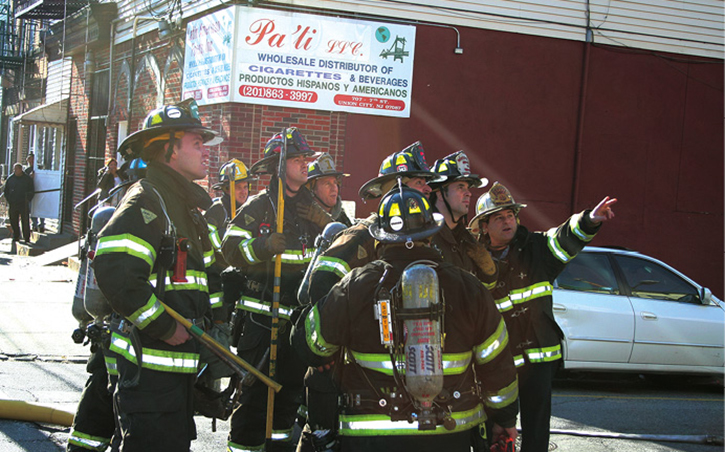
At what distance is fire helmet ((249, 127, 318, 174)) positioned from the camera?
545cm

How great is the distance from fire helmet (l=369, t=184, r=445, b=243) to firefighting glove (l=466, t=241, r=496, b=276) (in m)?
1.11

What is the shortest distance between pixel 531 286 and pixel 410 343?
207 centimetres

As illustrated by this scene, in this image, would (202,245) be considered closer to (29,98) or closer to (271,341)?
(271,341)

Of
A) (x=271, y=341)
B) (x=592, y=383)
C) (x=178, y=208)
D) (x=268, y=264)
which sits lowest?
(x=592, y=383)

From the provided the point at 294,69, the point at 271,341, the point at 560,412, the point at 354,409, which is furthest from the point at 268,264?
the point at 294,69

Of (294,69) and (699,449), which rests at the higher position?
(294,69)

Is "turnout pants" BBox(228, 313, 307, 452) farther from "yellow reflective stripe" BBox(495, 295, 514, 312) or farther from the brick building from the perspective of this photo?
the brick building

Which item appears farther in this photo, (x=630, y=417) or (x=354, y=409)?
(x=630, y=417)

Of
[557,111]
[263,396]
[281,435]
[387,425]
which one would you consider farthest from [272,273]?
[557,111]

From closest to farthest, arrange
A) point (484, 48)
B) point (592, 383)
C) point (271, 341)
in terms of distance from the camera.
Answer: point (271, 341) → point (592, 383) → point (484, 48)

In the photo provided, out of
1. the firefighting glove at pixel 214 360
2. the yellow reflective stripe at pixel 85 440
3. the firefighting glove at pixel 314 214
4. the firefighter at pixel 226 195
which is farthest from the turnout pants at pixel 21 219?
the firefighting glove at pixel 214 360

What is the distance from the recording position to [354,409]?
334 cm

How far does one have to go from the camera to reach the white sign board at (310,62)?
11750 mm

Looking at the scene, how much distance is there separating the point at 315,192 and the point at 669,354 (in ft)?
16.0
